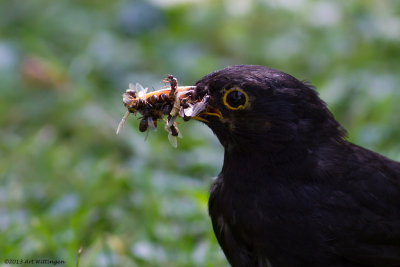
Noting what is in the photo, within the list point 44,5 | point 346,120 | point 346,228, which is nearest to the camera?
point 346,228

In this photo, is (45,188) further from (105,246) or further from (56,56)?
(56,56)

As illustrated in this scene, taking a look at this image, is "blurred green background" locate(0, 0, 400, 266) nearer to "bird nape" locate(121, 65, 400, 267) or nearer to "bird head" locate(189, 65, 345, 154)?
"bird nape" locate(121, 65, 400, 267)

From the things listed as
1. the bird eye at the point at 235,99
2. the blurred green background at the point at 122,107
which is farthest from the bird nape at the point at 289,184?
the blurred green background at the point at 122,107

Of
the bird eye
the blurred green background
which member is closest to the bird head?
the bird eye

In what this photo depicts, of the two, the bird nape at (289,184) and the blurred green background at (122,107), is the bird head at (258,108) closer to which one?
the bird nape at (289,184)

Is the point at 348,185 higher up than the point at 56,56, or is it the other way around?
the point at 56,56

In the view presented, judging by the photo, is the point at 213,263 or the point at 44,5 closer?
the point at 213,263

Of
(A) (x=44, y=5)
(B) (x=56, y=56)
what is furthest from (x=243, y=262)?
(A) (x=44, y=5)

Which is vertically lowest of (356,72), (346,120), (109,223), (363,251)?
(363,251)
